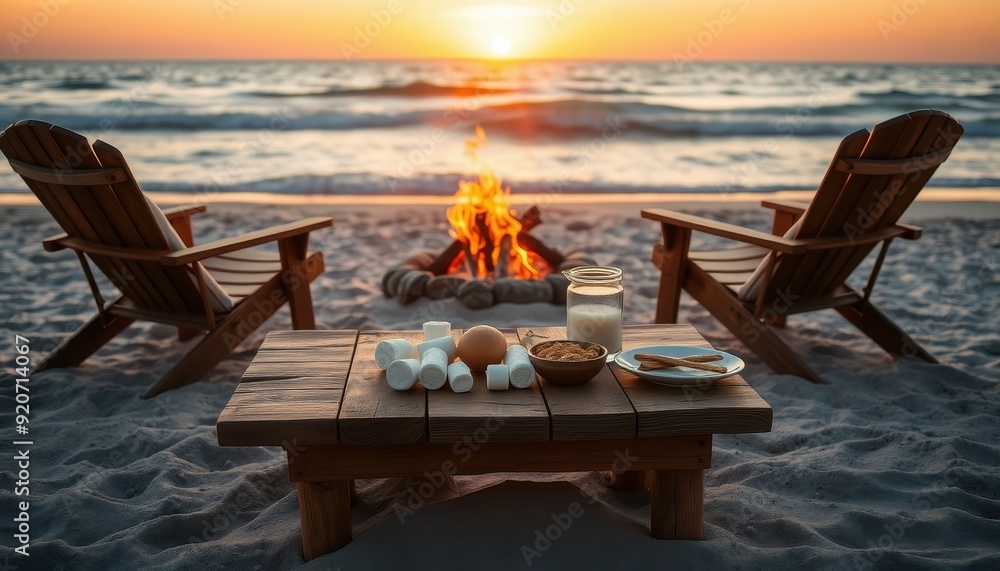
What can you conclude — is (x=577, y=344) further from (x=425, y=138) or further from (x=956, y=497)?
(x=425, y=138)

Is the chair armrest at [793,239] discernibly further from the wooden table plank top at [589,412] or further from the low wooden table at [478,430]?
the wooden table plank top at [589,412]

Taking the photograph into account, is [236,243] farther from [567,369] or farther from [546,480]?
[567,369]

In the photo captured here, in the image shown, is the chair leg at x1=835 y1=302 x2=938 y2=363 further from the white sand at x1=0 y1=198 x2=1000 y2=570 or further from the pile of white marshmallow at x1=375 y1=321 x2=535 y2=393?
the pile of white marshmallow at x1=375 y1=321 x2=535 y2=393

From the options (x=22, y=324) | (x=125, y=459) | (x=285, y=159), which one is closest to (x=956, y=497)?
(x=125, y=459)

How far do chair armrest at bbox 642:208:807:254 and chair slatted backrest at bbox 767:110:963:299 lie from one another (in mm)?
137

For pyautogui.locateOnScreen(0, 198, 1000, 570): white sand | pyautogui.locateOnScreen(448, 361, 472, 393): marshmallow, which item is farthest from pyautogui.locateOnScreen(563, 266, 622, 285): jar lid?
pyautogui.locateOnScreen(0, 198, 1000, 570): white sand

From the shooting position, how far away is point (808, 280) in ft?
10.4

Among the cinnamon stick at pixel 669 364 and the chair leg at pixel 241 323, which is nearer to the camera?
the cinnamon stick at pixel 669 364

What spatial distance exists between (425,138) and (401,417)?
1175 cm

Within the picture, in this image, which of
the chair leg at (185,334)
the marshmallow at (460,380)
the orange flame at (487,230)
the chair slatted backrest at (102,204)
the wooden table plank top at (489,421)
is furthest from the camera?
the orange flame at (487,230)

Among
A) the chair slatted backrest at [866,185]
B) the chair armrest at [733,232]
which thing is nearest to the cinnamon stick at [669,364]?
the chair armrest at [733,232]

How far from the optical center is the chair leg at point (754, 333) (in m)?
3.11

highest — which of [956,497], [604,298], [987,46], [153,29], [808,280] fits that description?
[153,29]

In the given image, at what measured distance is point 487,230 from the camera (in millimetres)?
4156
